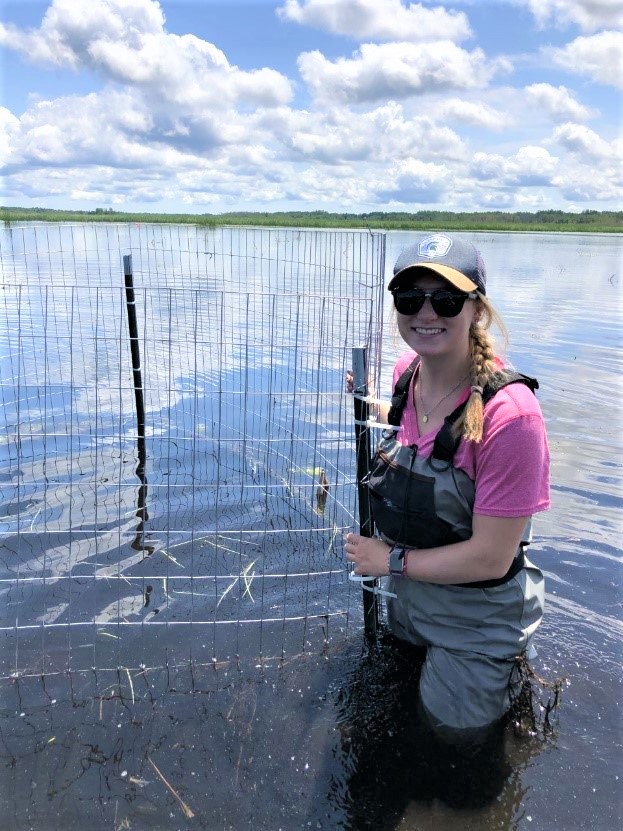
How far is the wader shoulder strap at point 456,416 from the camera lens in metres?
2.72

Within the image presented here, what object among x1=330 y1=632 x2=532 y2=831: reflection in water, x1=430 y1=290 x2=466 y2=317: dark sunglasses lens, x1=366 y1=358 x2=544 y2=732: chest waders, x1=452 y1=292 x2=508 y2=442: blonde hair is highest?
x1=430 y1=290 x2=466 y2=317: dark sunglasses lens

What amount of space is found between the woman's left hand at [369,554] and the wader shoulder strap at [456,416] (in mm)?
535


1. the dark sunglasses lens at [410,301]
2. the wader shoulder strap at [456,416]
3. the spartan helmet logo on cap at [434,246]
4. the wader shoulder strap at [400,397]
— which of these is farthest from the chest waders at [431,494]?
the spartan helmet logo on cap at [434,246]

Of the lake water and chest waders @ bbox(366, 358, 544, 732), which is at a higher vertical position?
chest waders @ bbox(366, 358, 544, 732)

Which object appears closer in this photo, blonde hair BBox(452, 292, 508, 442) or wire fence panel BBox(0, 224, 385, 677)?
blonde hair BBox(452, 292, 508, 442)

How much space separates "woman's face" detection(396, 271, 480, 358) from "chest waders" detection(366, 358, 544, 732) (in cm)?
25

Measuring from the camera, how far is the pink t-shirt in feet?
8.40

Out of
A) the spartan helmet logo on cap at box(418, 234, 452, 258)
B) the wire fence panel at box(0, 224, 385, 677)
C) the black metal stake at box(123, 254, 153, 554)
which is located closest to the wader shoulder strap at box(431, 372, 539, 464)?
the spartan helmet logo on cap at box(418, 234, 452, 258)

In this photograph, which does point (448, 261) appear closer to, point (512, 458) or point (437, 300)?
point (437, 300)

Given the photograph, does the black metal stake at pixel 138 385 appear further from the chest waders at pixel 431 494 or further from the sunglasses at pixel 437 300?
the sunglasses at pixel 437 300

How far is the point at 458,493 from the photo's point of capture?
2793 mm

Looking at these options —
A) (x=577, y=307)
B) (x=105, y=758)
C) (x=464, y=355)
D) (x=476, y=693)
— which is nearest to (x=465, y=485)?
(x=464, y=355)

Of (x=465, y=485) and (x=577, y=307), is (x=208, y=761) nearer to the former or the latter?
(x=465, y=485)

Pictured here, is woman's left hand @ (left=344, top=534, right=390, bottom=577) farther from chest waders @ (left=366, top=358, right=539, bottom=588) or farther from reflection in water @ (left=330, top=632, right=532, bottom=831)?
reflection in water @ (left=330, top=632, right=532, bottom=831)
